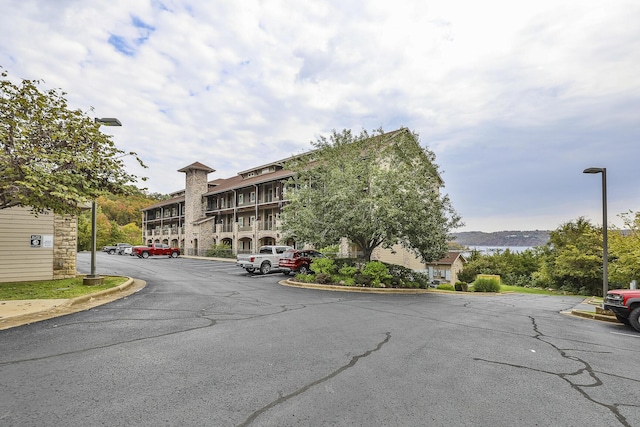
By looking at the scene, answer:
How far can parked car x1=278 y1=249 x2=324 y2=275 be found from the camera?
20.7 metres

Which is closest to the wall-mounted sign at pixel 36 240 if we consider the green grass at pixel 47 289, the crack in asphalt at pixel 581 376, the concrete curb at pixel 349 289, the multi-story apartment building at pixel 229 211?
the green grass at pixel 47 289

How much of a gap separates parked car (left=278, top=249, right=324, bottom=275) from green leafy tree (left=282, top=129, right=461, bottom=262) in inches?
57.5

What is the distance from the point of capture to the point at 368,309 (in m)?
10.7

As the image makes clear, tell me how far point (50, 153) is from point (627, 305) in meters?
17.0

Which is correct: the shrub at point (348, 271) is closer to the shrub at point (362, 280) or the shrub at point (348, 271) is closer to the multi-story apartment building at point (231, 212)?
the shrub at point (362, 280)

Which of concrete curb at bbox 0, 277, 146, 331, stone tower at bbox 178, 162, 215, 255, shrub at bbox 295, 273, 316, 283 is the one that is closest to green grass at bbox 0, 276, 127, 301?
concrete curb at bbox 0, 277, 146, 331

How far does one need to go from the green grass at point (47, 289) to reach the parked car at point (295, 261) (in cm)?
896

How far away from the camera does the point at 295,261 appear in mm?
20719

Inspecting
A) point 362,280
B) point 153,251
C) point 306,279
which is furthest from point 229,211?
point 362,280

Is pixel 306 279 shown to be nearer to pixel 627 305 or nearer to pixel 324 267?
pixel 324 267

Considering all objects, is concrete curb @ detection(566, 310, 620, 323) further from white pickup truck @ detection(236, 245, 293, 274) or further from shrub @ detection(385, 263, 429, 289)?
white pickup truck @ detection(236, 245, 293, 274)

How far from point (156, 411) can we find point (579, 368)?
6.25 m

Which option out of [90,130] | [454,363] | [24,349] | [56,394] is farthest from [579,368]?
[90,130]

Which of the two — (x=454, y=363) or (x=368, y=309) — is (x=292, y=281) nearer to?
(x=368, y=309)
